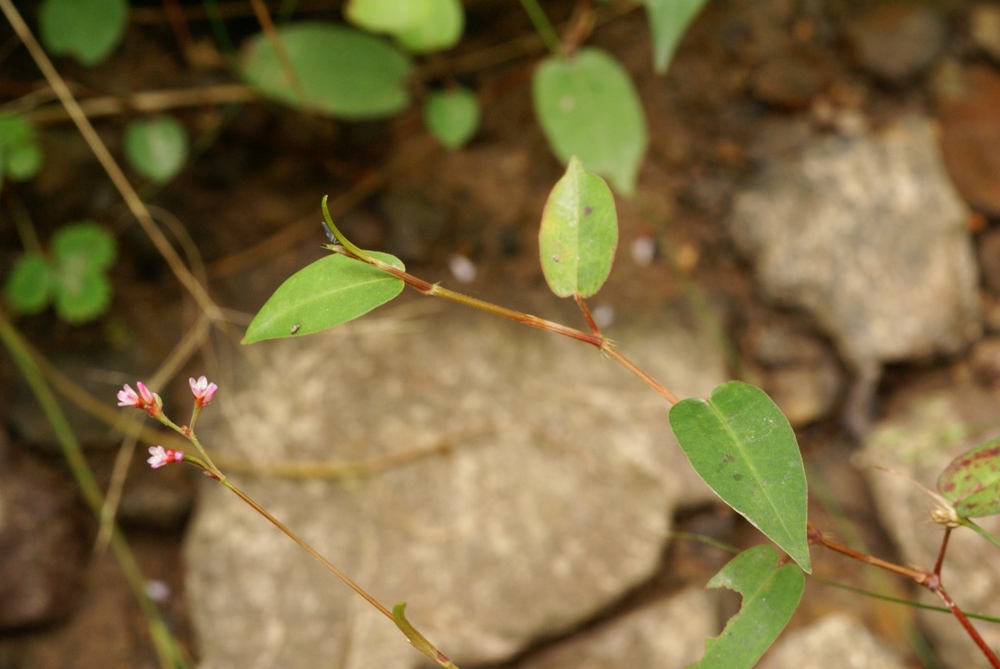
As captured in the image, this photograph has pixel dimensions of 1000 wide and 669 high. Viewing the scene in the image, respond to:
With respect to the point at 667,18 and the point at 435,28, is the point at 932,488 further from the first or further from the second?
the point at 435,28

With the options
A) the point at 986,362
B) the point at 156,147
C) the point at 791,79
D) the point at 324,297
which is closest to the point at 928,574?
the point at 324,297

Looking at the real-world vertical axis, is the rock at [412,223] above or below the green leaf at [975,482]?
below

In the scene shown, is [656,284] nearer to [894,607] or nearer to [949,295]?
[949,295]

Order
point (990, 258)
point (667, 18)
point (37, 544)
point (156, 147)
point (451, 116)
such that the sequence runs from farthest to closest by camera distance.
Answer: point (990, 258)
point (451, 116)
point (156, 147)
point (37, 544)
point (667, 18)

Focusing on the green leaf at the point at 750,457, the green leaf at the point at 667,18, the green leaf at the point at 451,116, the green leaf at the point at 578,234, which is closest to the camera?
the green leaf at the point at 750,457

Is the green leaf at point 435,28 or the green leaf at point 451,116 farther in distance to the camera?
the green leaf at point 451,116

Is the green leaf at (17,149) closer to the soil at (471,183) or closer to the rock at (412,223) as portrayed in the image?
the soil at (471,183)

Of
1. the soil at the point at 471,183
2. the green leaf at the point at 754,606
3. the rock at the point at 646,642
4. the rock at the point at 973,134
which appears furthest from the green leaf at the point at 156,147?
the rock at the point at 973,134
